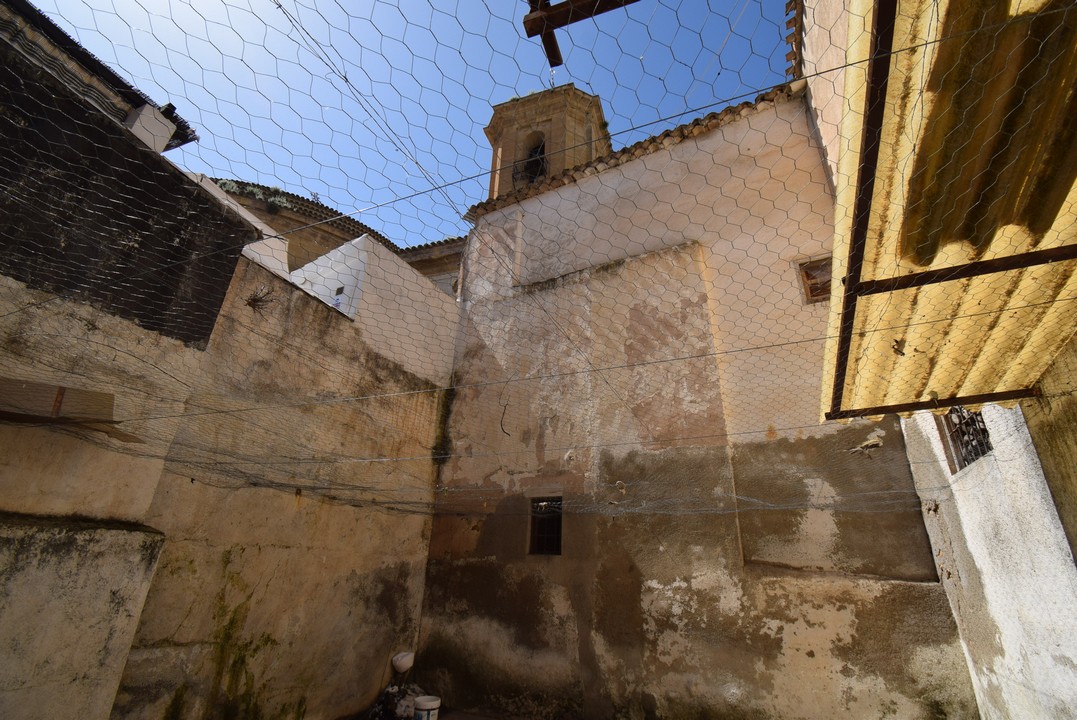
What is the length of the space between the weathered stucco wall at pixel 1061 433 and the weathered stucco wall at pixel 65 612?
4161mm

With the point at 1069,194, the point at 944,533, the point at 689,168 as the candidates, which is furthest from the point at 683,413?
the point at 1069,194

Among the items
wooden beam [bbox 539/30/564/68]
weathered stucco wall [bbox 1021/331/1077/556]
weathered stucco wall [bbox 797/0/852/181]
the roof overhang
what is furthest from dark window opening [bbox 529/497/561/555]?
wooden beam [bbox 539/30/564/68]

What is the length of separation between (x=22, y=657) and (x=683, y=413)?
4.32 metres

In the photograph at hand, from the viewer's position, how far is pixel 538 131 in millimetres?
9086

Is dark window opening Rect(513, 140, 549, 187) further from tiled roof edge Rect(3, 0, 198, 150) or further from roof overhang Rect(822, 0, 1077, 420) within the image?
roof overhang Rect(822, 0, 1077, 420)

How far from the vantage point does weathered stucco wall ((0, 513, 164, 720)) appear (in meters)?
2.07

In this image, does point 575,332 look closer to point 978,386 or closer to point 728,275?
point 728,275

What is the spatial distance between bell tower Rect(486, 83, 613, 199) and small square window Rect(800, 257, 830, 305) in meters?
5.22

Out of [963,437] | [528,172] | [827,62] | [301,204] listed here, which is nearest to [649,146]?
[827,62]

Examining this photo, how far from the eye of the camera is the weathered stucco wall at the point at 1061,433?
1740 millimetres

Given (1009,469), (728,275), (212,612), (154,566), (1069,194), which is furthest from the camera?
(728,275)

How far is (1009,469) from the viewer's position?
224cm

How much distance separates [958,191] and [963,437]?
2223 mm

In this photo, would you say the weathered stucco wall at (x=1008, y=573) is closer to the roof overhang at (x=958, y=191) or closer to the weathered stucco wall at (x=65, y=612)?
the roof overhang at (x=958, y=191)
